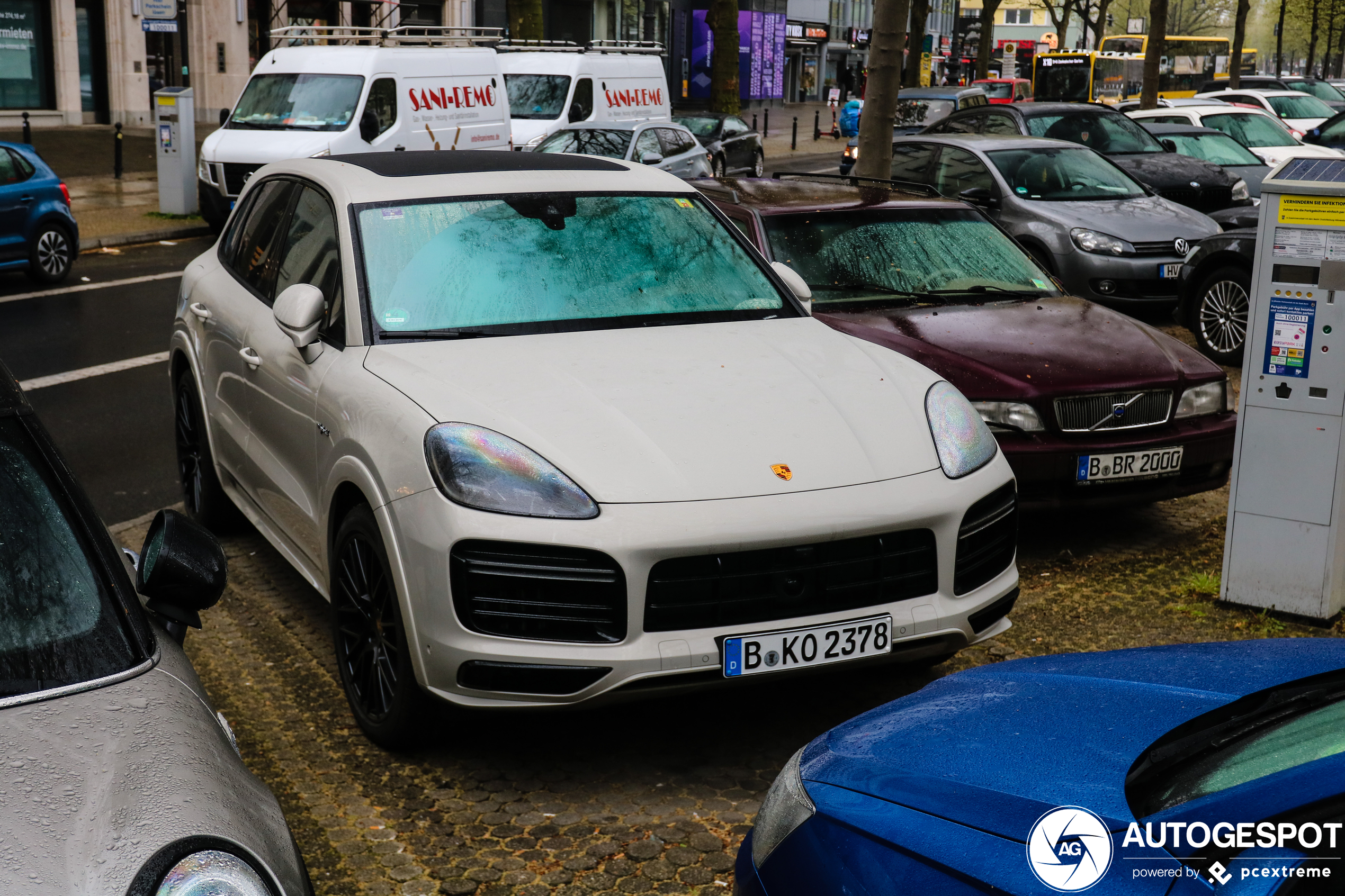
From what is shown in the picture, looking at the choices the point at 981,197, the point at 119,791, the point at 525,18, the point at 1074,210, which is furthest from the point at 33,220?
the point at 525,18

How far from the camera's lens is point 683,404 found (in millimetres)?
4023

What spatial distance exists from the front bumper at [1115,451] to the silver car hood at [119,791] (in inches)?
158

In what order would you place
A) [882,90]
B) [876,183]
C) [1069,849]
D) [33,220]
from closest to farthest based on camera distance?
[1069,849] < [876,183] < [882,90] < [33,220]

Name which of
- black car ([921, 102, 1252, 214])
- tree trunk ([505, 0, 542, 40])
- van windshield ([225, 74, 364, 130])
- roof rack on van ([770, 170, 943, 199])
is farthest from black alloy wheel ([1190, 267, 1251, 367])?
tree trunk ([505, 0, 542, 40])

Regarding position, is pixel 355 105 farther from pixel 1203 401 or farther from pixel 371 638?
pixel 371 638

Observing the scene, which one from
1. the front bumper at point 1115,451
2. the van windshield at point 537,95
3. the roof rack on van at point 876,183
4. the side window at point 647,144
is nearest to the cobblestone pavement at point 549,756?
the front bumper at point 1115,451

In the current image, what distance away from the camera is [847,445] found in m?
3.95

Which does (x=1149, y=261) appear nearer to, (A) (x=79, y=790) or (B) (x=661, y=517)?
(B) (x=661, y=517)

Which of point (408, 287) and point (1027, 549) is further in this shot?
point (1027, 549)

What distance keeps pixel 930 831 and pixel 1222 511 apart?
529 centimetres

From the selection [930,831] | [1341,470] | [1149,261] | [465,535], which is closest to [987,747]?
[930,831]

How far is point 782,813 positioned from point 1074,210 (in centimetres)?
989

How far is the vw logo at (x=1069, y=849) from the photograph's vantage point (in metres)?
1.90

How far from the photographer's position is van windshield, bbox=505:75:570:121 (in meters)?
23.5
